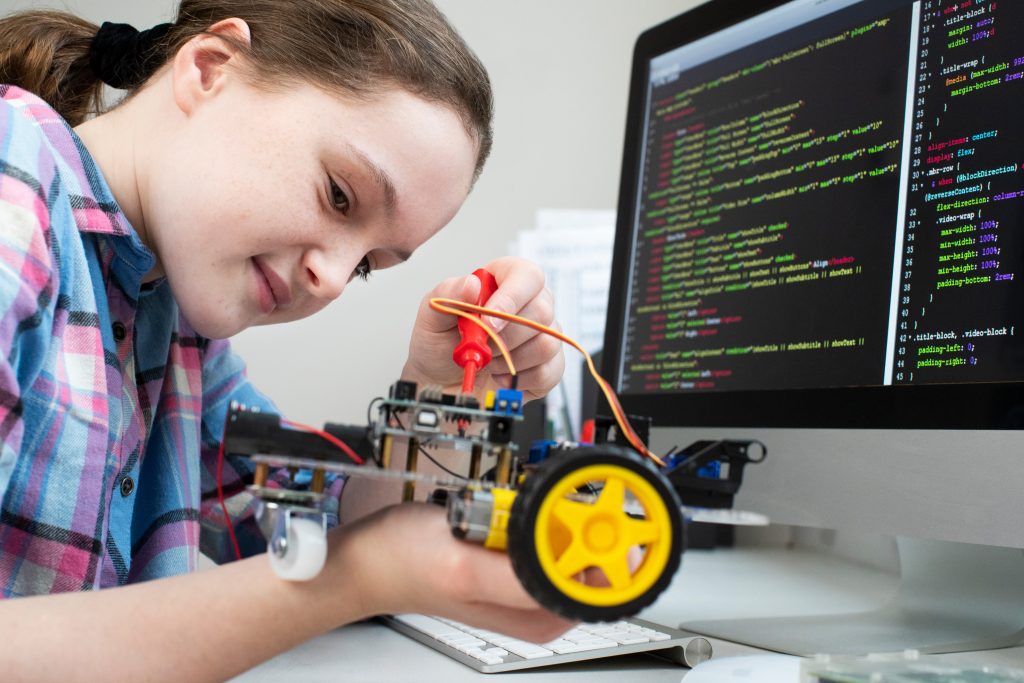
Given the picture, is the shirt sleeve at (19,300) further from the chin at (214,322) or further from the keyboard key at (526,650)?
the keyboard key at (526,650)

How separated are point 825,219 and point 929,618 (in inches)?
14.4

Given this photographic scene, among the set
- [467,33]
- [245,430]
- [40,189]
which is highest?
[467,33]

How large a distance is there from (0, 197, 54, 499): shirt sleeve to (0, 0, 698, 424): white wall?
82 centimetres

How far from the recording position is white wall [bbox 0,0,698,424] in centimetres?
140

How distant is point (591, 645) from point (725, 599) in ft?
1.25

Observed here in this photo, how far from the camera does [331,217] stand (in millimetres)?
656

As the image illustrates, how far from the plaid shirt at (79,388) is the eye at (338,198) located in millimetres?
157

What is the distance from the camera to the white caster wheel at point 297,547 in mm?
392

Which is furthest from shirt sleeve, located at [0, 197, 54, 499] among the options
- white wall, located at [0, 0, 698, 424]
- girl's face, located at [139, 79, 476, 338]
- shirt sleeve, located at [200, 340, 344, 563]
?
white wall, located at [0, 0, 698, 424]

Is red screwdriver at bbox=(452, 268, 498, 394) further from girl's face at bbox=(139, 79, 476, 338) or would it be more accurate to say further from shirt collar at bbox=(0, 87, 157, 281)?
shirt collar at bbox=(0, 87, 157, 281)

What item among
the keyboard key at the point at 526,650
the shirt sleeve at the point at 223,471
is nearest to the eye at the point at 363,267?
the shirt sleeve at the point at 223,471

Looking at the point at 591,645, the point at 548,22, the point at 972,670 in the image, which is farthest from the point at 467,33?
the point at 972,670

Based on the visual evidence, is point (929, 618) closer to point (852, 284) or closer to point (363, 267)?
point (852, 284)

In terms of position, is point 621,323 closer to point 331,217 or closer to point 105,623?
point 331,217
